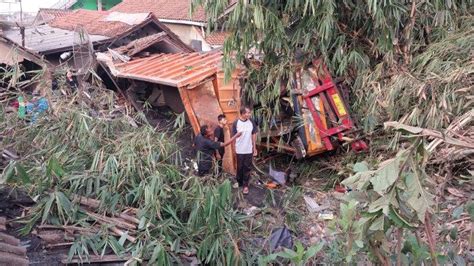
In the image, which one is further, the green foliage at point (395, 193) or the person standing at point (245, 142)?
the person standing at point (245, 142)

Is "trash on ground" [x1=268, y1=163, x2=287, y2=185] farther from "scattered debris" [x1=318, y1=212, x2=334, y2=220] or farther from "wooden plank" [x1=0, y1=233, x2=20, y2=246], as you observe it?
"wooden plank" [x1=0, y1=233, x2=20, y2=246]

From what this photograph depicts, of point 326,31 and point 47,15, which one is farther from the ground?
point 47,15

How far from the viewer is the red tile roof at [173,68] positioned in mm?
7668

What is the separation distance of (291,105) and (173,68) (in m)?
2.54

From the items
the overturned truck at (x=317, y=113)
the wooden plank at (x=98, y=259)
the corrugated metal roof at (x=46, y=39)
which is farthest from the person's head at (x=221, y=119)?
the corrugated metal roof at (x=46, y=39)

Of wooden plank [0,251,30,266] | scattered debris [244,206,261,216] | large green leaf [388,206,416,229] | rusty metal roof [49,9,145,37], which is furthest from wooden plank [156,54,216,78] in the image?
large green leaf [388,206,416,229]

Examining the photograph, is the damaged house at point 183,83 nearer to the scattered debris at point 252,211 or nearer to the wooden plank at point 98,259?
the scattered debris at point 252,211

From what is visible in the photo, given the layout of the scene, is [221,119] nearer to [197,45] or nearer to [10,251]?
[10,251]

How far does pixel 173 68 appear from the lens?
880 cm

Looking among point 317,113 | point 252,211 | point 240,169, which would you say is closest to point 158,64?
point 240,169

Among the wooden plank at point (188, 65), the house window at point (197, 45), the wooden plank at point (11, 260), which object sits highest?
the wooden plank at point (11, 260)

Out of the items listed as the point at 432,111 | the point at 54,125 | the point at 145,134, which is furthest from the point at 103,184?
the point at 432,111

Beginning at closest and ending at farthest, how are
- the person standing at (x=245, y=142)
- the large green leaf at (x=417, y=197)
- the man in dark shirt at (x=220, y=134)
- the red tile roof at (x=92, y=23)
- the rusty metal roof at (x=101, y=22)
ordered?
1. the large green leaf at (x=417, y=197)
2. the person standing at (x=245, y=142)
3. the man in dark shirt at (x=220, y=134)
4. the rusty metal roof at (x=101, y=22)
5. the red tile roof at (x=92, y=23)

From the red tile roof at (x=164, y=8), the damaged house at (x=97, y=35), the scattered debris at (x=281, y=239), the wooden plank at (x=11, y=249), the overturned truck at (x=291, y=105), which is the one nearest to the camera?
the wooden plank at (x=11, y=249)
